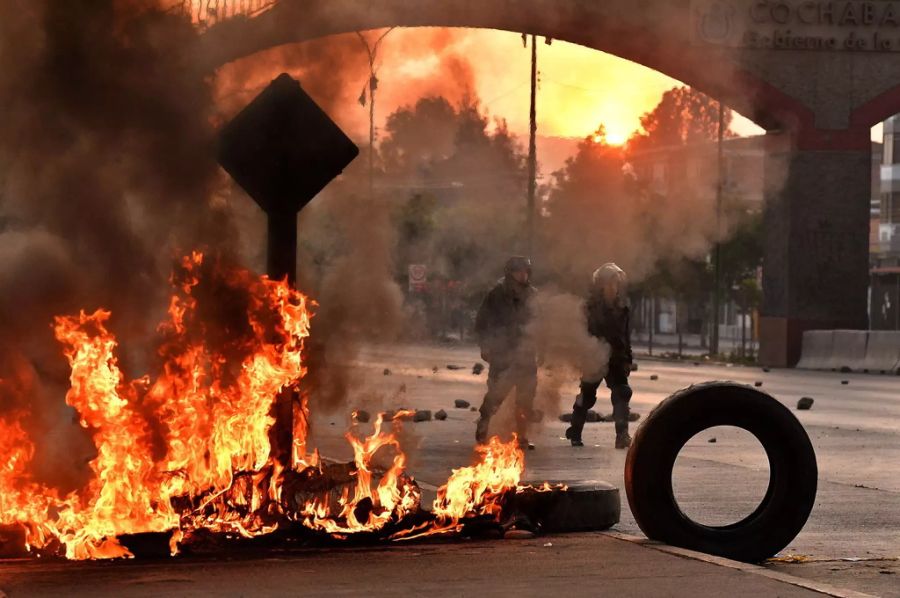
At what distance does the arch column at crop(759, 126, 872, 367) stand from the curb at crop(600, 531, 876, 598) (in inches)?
1093

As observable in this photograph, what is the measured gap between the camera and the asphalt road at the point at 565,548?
7219 mm

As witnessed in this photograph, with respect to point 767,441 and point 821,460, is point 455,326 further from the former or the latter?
point 767,441

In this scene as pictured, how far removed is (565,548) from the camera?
8.45 m

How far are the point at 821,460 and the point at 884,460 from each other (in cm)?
54

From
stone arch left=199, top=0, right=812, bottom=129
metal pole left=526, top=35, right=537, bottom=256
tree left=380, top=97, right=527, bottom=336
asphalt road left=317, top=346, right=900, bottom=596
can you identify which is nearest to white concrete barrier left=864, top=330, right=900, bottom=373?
stone arch left=199, top=0, right=812, bottom=129

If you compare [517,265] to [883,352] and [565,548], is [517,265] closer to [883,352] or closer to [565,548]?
[565,548]

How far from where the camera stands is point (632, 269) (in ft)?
60.2

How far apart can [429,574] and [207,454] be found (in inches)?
58.3

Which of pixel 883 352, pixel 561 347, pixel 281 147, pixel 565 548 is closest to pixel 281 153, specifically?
pixel 281 147

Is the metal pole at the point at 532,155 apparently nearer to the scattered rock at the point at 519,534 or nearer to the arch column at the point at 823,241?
the scattered rock at the point at 519,534

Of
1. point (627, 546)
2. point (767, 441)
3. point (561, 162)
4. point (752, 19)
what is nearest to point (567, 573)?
point (627, 546)

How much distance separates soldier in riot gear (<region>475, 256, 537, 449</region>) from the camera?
1462cm

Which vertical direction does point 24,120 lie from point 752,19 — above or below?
below

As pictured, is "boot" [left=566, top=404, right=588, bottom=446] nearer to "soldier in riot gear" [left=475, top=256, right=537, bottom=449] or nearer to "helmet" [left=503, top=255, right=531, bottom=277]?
"soldier in riot gear" [left=475, top=256, right=537, bottom=449]
